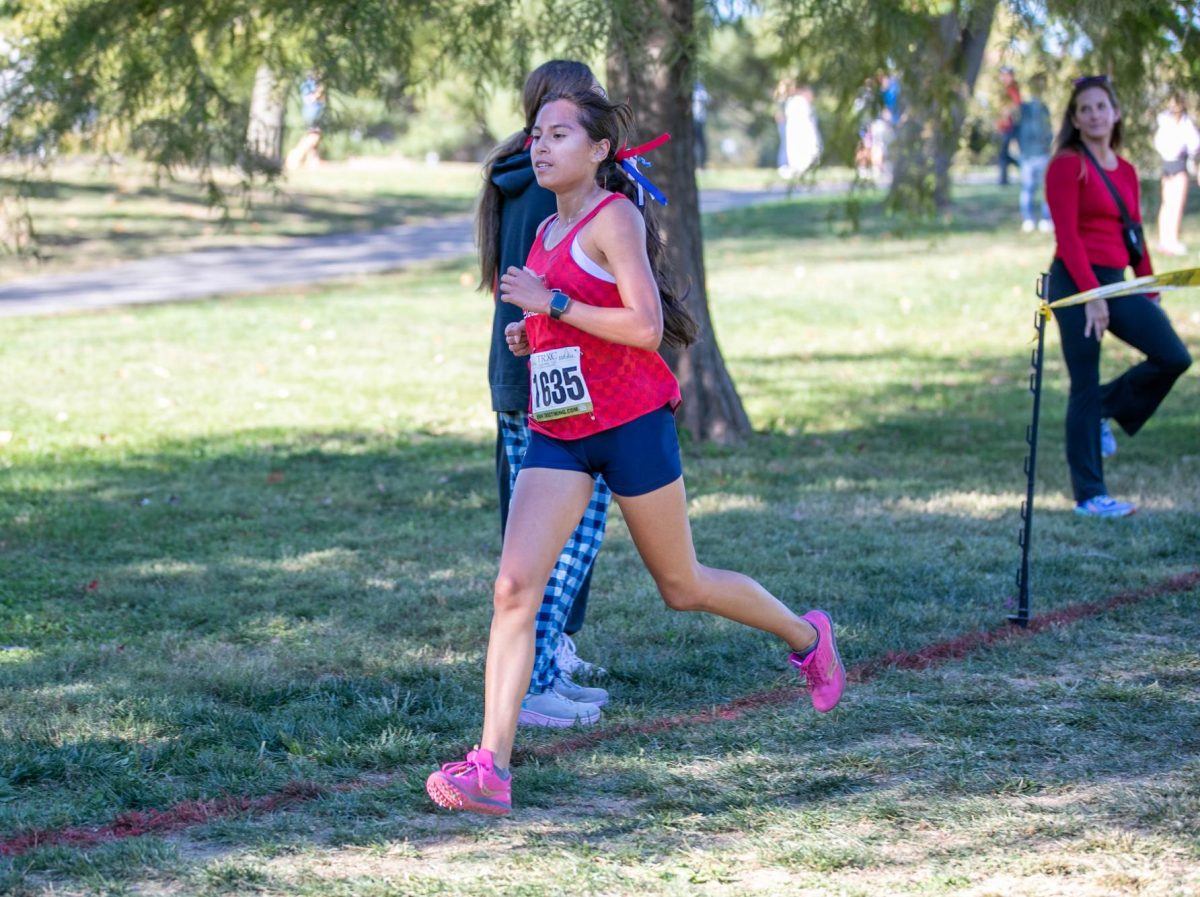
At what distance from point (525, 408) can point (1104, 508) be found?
3777 mm

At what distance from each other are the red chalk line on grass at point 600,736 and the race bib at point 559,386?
1055 millimetres

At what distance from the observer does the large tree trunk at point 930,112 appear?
30.0 feet

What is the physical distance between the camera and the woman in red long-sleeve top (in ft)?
23.5

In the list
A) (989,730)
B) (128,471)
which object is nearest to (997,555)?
(989,730)

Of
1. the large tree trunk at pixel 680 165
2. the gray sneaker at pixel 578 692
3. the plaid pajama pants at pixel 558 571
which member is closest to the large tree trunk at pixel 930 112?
the large tree trunk at pixel 680 165

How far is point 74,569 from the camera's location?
6855 mm

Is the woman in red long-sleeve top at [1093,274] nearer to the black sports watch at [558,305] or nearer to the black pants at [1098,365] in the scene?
the black pants at [1098,365]

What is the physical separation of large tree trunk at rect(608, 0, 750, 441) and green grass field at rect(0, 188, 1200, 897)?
380 millimetres

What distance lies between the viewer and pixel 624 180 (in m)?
4.27

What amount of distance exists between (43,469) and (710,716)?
18.2 ft

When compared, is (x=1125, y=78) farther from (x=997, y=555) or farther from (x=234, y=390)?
(x=234, y=390)

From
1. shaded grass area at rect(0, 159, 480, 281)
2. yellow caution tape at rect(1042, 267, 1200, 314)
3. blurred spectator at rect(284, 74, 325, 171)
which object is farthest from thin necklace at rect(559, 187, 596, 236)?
shaded grass area at rect(0, 159, 480, 281)

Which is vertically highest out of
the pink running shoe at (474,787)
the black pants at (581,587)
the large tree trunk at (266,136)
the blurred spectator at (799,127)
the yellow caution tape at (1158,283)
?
the blurred spectator at (799,127)

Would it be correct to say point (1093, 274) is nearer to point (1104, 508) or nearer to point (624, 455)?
point (1104, 508)
